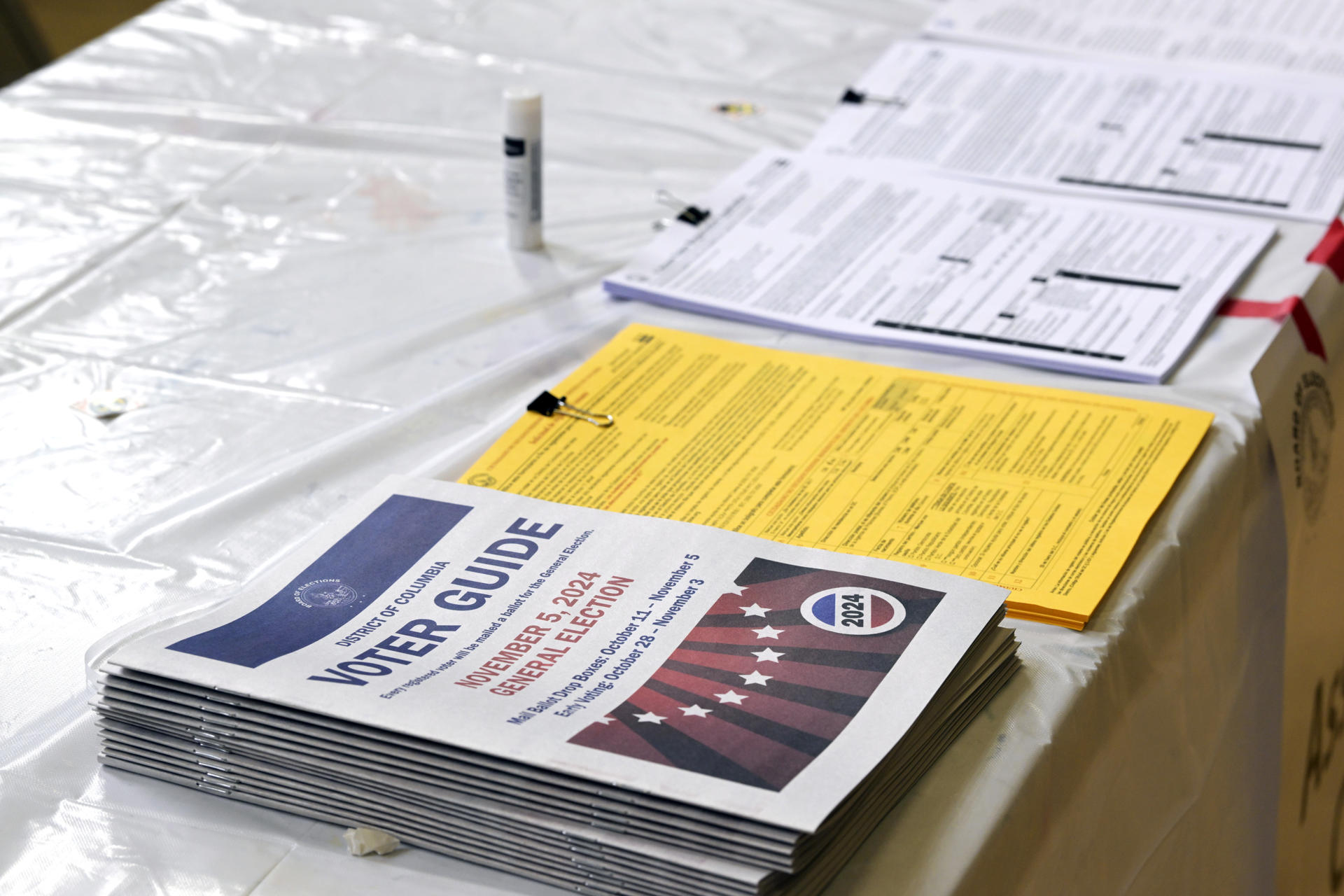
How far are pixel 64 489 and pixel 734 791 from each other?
0.49 m

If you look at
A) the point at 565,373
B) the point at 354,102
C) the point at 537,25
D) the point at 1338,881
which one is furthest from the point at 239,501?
the point at 1338,881

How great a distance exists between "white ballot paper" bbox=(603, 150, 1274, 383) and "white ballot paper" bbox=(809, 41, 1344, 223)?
0.04m

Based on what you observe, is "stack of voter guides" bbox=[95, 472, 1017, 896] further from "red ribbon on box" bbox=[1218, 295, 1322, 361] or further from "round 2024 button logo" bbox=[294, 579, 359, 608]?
"red ribbon on box" bbox=[1218, 295, 1322, 361]

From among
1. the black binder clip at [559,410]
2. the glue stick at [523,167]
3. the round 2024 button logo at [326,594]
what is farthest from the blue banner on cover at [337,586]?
the glue stick at [523,167]

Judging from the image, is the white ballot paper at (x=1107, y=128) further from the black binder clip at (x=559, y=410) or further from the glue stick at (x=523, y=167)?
the black binder clip at (x=559, y=410)

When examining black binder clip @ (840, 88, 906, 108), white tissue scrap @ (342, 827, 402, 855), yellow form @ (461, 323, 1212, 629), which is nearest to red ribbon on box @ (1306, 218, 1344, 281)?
yellow form @ (461, 323, 1212, 629)

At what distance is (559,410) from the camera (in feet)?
2.68

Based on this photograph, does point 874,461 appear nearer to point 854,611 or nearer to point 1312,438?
point 854,611

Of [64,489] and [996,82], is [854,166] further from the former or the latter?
[64,489]

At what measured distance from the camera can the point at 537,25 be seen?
1.39 metres

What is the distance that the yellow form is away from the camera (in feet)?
2.23

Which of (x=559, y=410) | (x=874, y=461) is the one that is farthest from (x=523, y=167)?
(x=874, y=461)

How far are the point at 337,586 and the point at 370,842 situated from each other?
0.13 meters

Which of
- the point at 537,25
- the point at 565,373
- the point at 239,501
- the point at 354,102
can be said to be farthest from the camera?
the point at 537,25
